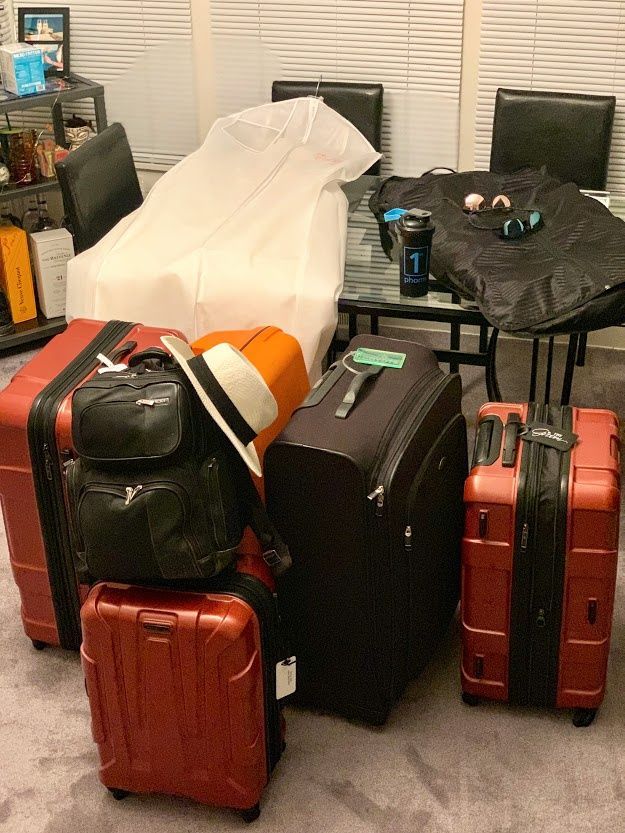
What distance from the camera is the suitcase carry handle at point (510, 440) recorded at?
Result: 199 centimetres

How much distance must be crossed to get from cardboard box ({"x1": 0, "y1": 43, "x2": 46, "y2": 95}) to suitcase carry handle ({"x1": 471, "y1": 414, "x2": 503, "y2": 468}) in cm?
227

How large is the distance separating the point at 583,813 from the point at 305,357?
1.22 meters

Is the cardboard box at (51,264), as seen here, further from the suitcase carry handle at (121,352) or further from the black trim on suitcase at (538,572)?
the black trim on suitcase at (538,572)

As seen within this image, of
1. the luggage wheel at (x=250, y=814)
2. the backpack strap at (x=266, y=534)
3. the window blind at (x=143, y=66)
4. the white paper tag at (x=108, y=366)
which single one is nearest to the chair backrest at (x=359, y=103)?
the window blind at (x=143, y=66)

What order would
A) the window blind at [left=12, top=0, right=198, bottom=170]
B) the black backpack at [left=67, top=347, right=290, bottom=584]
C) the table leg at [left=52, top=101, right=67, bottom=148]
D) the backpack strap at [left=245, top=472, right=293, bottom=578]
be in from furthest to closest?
the window blind at [left=12, top=0, right=198, bottom=170] → the table leg at [left=52, top=101, right=67, bottom=148] → the backpack strap at [left=245, top=472, right=293, bottom=578] → the black backpack at [left=67, top=347, right=290, bottom=584]

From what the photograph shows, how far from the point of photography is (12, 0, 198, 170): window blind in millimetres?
3746

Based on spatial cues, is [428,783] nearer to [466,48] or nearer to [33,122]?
[466,48]

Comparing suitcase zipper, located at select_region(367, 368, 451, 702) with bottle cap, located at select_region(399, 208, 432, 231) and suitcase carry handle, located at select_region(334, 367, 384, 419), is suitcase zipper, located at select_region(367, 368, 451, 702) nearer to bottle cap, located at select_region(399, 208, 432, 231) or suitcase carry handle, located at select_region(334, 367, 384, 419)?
suitcase carry handle, located at select_region(334, 367, 384, 419)

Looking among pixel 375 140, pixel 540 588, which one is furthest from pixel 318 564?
pixel 375 140

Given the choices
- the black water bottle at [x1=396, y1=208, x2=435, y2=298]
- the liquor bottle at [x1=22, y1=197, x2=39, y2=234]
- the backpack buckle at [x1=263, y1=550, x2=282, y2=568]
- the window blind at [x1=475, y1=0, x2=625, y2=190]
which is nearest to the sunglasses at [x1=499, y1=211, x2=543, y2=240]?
the black water bottle at [x1=396, y1=208, x2=435, y2=298]

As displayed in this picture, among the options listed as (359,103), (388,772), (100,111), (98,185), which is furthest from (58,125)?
(388,772)

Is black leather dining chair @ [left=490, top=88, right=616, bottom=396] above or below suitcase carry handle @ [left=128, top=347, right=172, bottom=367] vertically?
above

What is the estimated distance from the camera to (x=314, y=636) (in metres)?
2.04

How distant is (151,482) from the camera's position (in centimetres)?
171
